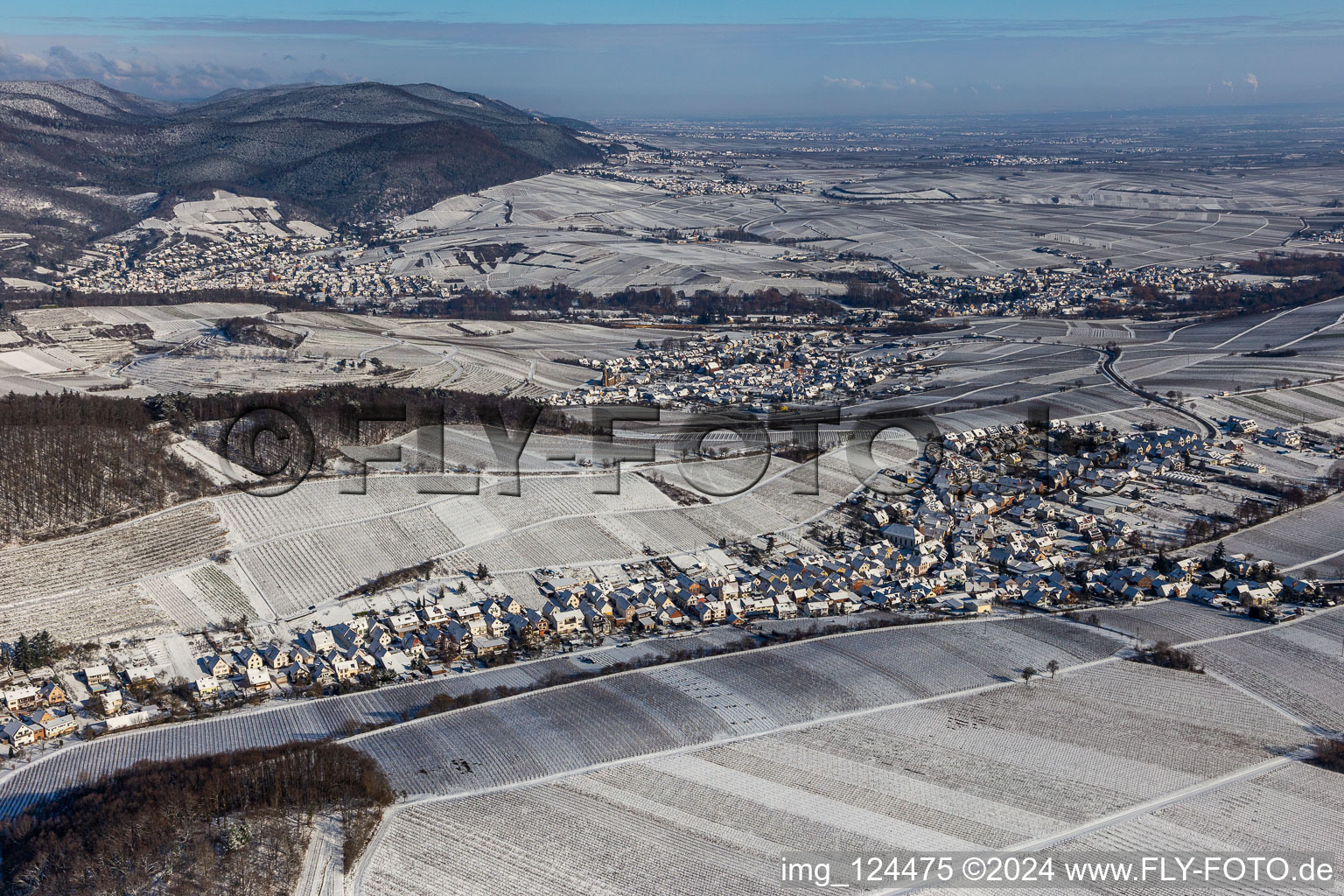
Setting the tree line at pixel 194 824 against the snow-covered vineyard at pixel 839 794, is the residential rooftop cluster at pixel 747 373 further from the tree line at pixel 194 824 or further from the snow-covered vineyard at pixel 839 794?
the tree line at pixel 194 824

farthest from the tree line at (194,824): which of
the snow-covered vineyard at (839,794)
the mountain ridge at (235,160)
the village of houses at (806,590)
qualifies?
the mountain ridge at (235,160)

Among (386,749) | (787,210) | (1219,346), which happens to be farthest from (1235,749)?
(787,210)

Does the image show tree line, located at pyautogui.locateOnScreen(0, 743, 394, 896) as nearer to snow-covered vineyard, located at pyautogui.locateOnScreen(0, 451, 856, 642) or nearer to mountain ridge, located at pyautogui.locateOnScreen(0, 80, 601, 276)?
snow-covered vineyard, located at pyautogui.locateOnScreen(0, 451, 856, 642)

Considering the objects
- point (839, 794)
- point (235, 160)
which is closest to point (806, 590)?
point (839, 794)

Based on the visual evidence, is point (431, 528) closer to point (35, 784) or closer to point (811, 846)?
A: point (35, 784)

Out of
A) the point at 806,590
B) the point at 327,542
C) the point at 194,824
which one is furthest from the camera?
the point at 327,542

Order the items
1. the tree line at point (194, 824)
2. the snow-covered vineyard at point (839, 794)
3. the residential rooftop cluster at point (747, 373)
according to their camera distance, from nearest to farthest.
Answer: the tree line at point (194, 824)
the snow-covered vineyard at point (839, 794)
the residential rooftop cluster at point (747, 373)

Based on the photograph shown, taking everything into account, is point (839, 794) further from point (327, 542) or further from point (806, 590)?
point (327, 542)

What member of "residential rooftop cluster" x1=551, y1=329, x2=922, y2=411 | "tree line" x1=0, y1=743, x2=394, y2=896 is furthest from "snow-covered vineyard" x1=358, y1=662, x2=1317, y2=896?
"residential rooftop cluster" x1=551, y1=329, x2=922, y2=411

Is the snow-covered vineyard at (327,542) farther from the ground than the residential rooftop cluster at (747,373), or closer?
closer
